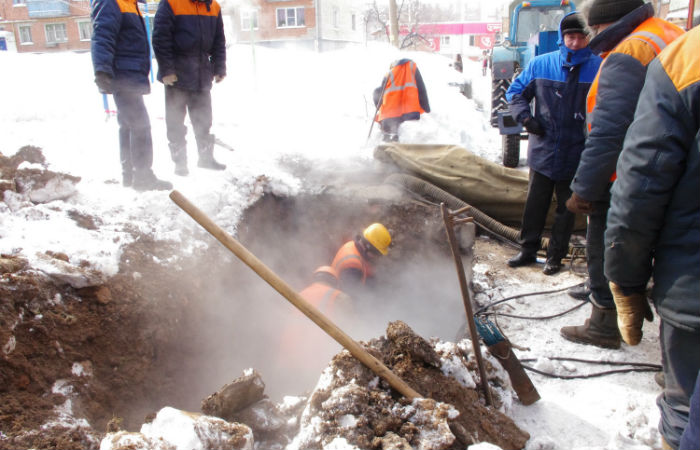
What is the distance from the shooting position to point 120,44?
397 centimetres

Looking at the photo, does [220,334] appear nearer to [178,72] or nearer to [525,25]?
[178,72]

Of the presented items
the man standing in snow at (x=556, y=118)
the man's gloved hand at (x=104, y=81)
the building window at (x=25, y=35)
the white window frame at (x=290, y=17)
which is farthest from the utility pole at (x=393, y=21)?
the building window at (x=25, y=35)

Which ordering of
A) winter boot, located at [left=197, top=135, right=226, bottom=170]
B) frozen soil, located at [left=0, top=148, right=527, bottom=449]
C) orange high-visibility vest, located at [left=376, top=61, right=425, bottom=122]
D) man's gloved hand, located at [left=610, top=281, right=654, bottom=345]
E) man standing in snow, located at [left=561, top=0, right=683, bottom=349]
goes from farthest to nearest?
orange high-visibility vest, located at [left=376, top=61, right=425, bottom=122], winter boot, located at [left=197, top=135, right=226, bottom=170], man standing in snow, located at [left=561, top=0, right=683, bottom=349], frozen soil, located at [left=0, top=148, right=527, bottom=449], man's gloved hand, located at [left=610, top=281, right=654, bottom=345]

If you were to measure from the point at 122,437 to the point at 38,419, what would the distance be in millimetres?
644

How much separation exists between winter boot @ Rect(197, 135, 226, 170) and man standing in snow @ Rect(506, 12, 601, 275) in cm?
298

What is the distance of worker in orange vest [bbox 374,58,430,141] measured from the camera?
8008 mm

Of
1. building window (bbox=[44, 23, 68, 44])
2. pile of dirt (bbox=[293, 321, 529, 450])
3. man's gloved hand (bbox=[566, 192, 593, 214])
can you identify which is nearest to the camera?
pile of dirt (bbox=[293, 321, 529, 450])

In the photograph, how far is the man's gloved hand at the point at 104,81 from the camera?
3.79 meters

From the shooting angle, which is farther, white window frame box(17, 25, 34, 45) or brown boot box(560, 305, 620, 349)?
white window frame box(17, 25, 34, 45)

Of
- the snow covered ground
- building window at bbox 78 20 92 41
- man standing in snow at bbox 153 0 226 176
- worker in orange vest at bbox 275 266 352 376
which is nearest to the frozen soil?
the snow covered ground

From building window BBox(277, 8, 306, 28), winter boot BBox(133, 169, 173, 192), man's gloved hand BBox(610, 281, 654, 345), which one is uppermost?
building window BBox(277, 8, 306, 28)

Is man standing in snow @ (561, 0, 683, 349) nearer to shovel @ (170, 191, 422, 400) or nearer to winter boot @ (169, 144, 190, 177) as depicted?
shovel @ (170, 191, 422, 400)

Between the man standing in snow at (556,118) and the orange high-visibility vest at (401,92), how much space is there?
3907 millimetres

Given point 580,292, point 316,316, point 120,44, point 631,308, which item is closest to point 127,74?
point 120,44
